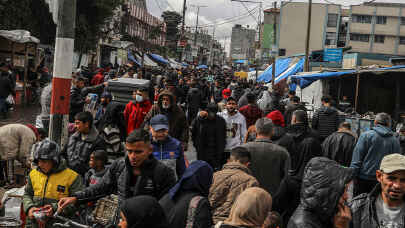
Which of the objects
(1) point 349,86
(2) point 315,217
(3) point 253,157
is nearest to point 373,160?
(3) point 253,157

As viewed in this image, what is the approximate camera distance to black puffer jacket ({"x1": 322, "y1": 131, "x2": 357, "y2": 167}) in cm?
690

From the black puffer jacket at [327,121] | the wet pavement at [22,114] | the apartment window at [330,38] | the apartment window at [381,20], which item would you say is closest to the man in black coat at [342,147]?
the black puffer jacket at [327,121]

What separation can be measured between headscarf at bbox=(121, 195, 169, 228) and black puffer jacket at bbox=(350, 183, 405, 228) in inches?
57.9

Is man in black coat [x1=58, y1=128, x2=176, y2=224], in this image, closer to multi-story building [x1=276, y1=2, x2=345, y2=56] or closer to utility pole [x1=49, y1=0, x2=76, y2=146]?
utility pole [x1=49, y1=0, x2=76, y2=146]

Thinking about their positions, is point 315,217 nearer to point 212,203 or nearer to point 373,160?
point 212,203

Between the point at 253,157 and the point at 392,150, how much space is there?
7.51 ft

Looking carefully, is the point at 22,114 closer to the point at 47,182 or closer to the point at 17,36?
the point at 17,36

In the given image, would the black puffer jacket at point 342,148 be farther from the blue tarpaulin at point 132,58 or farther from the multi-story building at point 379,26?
the multi-story building at point 379,26

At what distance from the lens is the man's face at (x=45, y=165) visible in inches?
158

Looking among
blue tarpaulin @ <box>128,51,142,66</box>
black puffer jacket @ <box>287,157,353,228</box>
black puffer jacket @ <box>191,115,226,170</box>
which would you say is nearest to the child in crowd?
black puffer jacket @ <box>191,115,226,170</box>

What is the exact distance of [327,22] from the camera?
219ft

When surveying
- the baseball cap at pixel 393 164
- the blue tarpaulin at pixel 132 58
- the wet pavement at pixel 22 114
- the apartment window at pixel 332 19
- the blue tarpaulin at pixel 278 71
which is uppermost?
the apartment window at pixel 332 19

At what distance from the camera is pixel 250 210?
111 inches

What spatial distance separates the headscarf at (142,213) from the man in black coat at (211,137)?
14.5 ft
